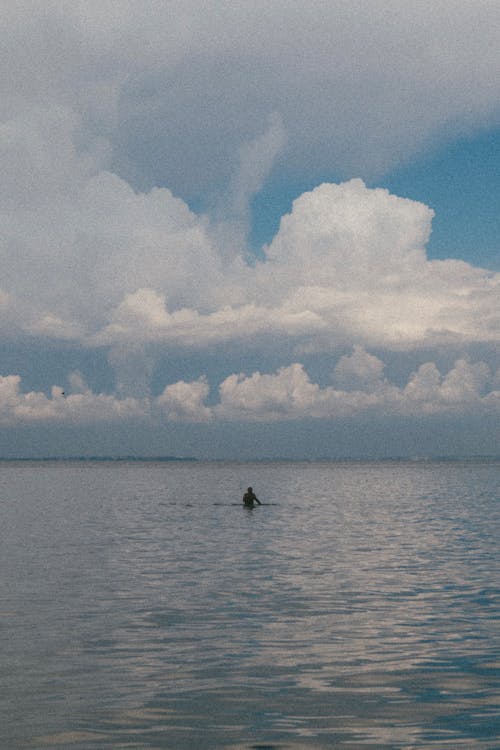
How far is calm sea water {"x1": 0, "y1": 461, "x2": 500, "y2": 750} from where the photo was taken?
16.4 m

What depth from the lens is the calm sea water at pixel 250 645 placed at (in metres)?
16.4

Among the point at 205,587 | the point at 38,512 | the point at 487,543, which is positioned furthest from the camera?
the point at 38,512

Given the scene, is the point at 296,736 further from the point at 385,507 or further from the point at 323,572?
the point at 385,507

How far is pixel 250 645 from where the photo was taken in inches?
928

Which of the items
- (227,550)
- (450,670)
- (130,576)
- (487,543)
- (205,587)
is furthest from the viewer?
(487,543)

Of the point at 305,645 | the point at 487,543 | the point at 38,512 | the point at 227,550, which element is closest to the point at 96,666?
the point at 305,645

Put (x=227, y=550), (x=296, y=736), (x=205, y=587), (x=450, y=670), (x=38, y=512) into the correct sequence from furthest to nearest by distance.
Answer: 1. (x=38, y=512)
2. (x=227, y=550)
3. (x=205, y=587)
4. (x=450, y=670)
5. (x=296, y=736)

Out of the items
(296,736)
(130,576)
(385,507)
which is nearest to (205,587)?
(130,576)

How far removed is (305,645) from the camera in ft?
77.3

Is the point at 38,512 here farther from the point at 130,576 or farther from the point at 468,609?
the point at 468,609

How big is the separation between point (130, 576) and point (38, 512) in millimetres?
50174

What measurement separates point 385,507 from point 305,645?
70.8 meters

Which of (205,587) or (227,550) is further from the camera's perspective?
(227,550)

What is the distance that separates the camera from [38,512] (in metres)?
84.8
